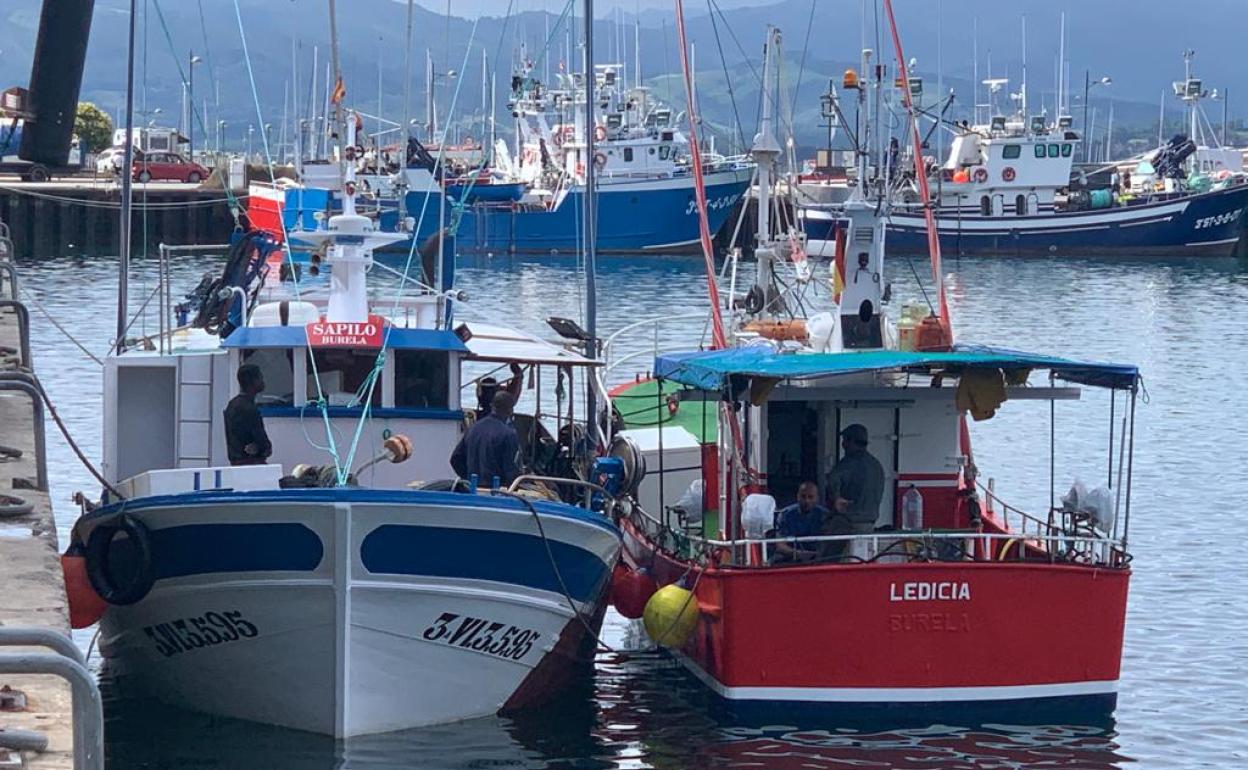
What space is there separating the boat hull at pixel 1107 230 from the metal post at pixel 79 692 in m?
79.9

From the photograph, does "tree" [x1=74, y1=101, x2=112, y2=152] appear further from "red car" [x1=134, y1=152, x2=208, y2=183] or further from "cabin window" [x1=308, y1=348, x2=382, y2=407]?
"cabin window" [x1=308, y1=348, x2=382, y2=407]

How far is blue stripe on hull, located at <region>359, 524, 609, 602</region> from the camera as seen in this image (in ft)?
46.2

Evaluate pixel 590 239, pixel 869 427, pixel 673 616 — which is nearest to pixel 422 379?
pixel 673 616

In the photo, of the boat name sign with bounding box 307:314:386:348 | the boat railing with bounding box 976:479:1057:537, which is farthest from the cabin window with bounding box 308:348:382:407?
the boat railing with bounding box 976:479:1057:537

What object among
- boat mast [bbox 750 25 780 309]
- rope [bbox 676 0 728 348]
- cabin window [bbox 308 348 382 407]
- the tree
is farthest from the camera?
the tree

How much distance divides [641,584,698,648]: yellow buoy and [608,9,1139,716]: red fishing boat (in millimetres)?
18

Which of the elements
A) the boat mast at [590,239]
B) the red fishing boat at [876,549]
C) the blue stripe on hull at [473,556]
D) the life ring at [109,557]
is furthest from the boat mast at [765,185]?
the life ring at [109,557]

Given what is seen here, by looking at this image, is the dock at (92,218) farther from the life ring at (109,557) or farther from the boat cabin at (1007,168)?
the life ring at (109,557)

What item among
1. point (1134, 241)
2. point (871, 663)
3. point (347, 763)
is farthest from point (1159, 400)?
point (1134, 241)

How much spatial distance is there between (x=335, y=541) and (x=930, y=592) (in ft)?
14.4

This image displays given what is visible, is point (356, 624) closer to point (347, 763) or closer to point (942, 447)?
point (347, 763)

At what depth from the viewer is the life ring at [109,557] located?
14266mm

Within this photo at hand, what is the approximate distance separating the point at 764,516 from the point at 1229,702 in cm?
473

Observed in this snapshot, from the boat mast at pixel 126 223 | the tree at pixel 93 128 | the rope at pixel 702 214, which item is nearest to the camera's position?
the rope at pixel 702 214
